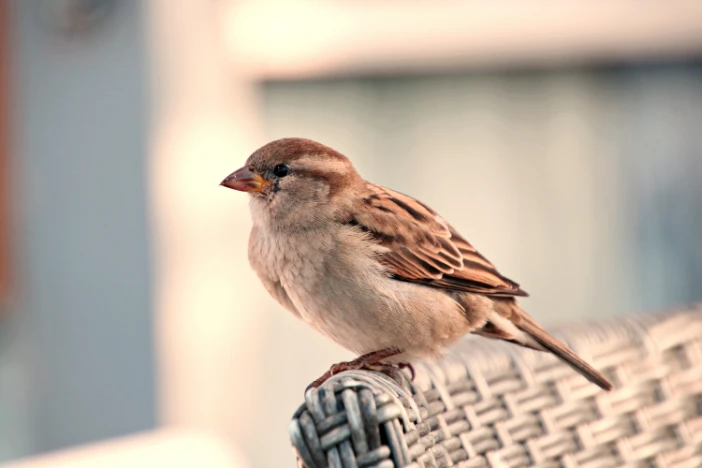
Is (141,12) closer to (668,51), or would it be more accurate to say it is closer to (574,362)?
(668,51)

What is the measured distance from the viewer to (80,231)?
11.7ft

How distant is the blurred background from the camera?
11.4 feet

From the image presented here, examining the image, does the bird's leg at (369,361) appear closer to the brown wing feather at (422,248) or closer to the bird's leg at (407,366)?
the bird's leg at (407,366)

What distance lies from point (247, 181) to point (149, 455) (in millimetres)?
502

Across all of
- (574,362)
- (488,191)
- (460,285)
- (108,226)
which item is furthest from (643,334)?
(108,226)

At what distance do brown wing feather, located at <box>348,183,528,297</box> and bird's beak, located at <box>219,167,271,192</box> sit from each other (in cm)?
18

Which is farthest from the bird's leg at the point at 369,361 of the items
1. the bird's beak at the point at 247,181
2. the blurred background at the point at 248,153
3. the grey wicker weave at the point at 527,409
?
the blurred background at the point at 248,153

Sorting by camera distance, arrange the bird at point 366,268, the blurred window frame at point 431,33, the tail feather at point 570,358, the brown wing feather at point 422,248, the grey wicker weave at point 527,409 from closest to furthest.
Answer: the grey wicker weave at point 527,409, the tail feather at point 570,358, the bird at point 366,268, the brown wing feather at point 422,248, the blurred window frame at point 431,33

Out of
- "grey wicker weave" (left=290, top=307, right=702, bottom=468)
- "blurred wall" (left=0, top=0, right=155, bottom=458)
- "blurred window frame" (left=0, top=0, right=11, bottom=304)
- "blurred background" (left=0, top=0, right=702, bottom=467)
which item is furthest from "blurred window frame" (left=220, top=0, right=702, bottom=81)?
"grey wicker weave" (left=290, top=307, right=702, bottom=468)

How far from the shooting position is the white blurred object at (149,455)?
1714 millimetres

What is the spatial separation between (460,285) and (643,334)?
321mm

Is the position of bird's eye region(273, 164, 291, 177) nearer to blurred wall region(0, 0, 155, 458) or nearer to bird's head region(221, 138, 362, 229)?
bird's head region(221, 138, 362, 229)

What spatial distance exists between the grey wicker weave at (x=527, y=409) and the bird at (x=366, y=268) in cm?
6

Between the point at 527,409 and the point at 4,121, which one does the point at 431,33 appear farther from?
the point at 527,409
